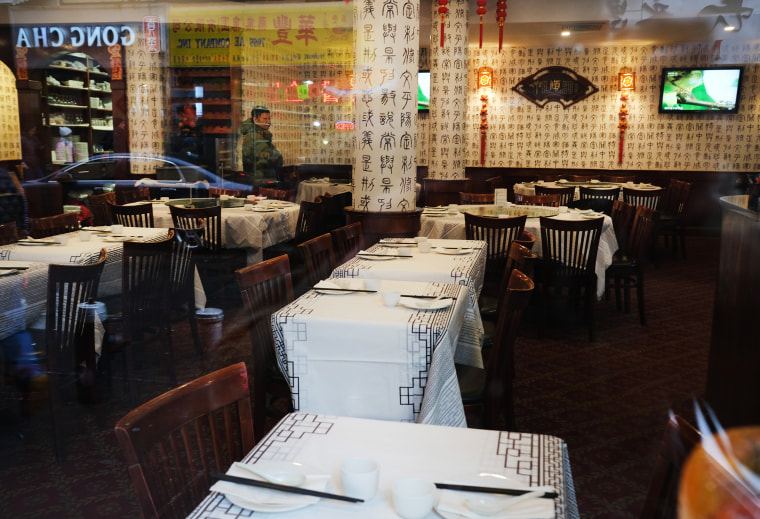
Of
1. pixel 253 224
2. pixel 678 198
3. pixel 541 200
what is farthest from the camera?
pixel 678 198

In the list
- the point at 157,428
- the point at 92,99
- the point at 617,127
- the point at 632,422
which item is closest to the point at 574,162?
the point at 617,127

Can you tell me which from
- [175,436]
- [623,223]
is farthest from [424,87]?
[175,436]

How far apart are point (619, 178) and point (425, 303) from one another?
781cm

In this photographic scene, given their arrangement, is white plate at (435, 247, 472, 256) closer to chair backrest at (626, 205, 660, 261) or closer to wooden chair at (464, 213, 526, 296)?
wooden chair at (464, 213, 526, 296)

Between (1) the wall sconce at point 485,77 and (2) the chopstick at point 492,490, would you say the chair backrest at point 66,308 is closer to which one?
(2) the chopstick at point 492,490

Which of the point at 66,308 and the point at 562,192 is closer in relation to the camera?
the point at 66,308

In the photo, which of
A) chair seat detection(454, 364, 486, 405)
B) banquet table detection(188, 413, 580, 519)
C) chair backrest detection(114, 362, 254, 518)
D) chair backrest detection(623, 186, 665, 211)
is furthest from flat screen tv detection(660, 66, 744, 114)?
chair backrest detection(114, 362, 254, 518)

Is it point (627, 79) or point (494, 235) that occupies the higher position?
point (627, 79)

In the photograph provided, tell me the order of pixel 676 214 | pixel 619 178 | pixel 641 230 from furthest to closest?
pixel 619 178, pixel 676 214, pixel 641 230

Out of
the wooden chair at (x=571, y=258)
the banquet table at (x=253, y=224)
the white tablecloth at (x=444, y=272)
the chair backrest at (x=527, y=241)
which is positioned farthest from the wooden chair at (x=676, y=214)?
the white tablecloth at (x=444, y=272)

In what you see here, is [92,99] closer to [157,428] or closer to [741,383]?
[157,428]

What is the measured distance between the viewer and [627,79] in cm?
945

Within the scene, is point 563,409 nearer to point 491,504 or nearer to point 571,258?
point 571,258

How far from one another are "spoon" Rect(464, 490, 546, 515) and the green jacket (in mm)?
2808
